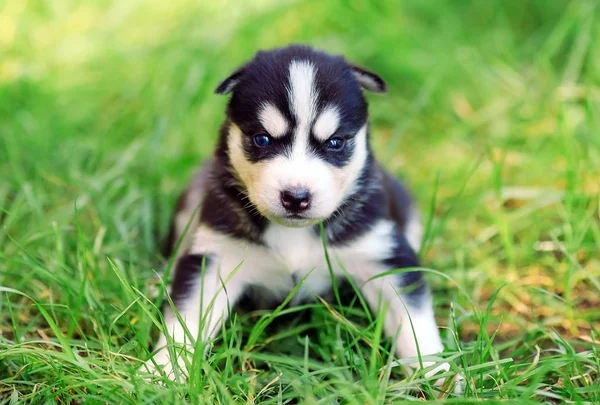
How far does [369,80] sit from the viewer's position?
3.62 metres

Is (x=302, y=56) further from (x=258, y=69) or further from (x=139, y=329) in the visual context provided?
(x=139, y=329)

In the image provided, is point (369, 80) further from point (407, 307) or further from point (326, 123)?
point (407, 307)

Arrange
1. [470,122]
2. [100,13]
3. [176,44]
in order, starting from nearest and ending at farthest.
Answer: [470,122] → [176,44] → [100,13]

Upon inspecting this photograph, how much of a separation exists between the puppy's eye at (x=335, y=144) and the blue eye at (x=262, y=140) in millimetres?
295

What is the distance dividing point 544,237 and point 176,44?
389 cm

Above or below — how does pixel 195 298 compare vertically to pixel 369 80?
below

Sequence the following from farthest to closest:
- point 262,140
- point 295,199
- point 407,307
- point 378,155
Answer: point 378,155 → point 407,307 → point 262,140 → point 295,199

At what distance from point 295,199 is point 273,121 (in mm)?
432

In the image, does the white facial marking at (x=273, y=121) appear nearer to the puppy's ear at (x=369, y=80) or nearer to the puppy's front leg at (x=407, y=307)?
the puppy's ear at (x=369, y=80)

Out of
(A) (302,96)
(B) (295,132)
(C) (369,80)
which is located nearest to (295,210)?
(B) (295,132)

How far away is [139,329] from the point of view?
3.42m

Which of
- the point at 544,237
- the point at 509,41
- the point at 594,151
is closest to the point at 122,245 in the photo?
the point at 544,237

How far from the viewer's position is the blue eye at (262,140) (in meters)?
3.29

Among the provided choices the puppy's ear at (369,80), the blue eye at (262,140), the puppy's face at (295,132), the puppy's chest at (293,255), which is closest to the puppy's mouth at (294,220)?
the puppy's face at (295,132)
